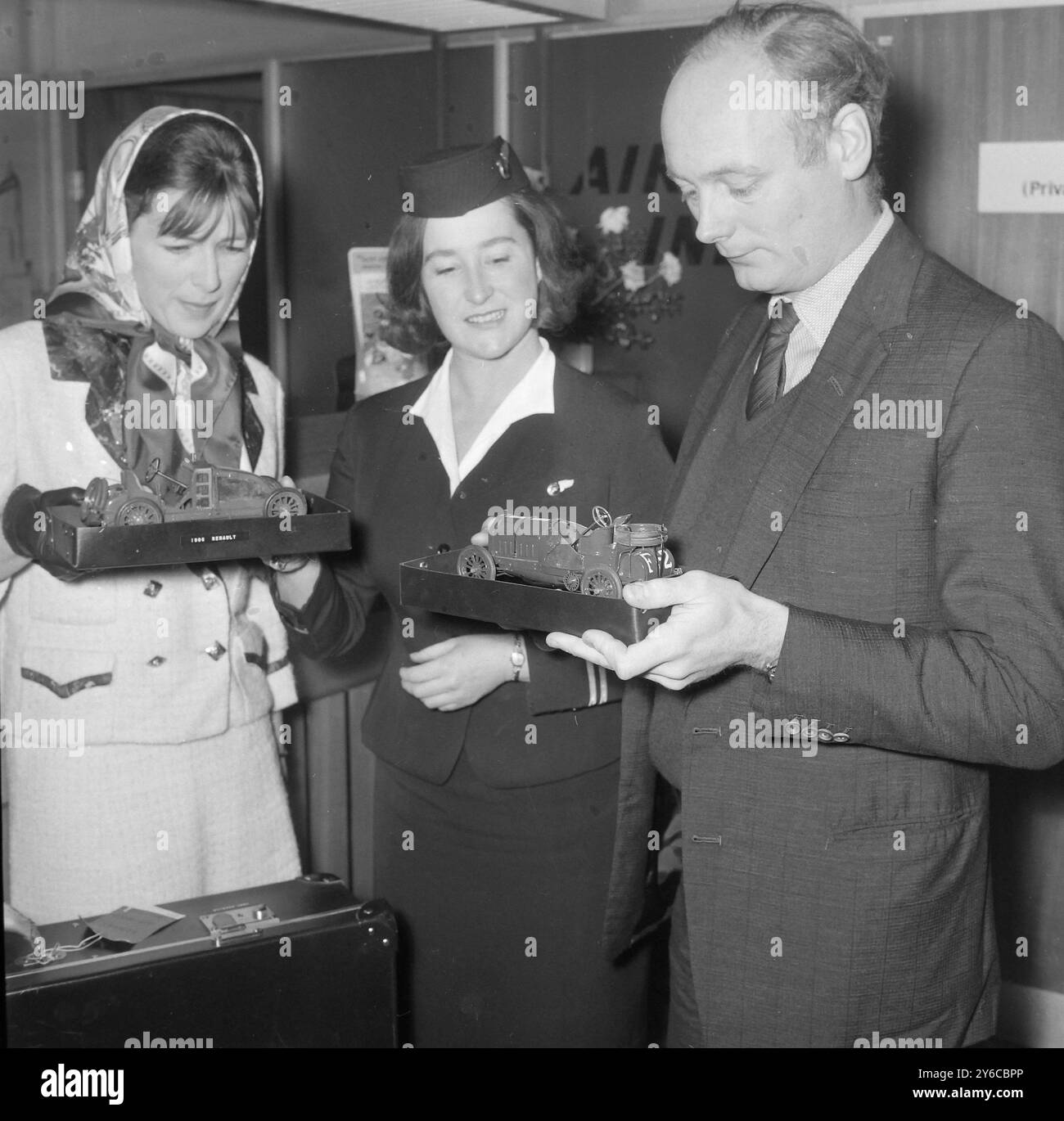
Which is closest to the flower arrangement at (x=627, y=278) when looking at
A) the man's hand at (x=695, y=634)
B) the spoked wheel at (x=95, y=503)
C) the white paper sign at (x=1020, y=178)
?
the white paper sign at (x=1020, y=178)

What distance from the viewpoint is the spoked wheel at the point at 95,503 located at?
147 cm

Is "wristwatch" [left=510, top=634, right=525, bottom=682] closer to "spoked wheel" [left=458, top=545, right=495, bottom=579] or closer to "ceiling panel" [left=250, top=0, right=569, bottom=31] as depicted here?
"spoked wheel" [left=458, top=545, right=495, bottom=579]

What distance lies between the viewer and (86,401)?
5.40 feet

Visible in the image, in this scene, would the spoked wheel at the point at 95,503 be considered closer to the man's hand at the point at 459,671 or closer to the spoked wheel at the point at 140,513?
the spoked wheel at the point at 140,513

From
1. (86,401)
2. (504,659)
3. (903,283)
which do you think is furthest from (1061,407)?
(86,401)

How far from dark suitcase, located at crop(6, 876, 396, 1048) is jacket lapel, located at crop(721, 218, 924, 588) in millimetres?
686

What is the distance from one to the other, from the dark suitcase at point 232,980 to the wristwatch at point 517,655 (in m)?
0.34

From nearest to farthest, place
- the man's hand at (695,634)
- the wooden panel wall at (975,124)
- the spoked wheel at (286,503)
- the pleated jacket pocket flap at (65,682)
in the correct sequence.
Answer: the man's hand at (695,634) < the spoked wheel at (286,503) < the pleated jacket pocket flap at (65,682) < the wooden panel wall at (975,124)

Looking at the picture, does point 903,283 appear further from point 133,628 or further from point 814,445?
point 133,628

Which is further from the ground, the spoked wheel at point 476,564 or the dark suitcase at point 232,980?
the spoked wheel at point 476,564

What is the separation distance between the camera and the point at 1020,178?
2.43 meters
